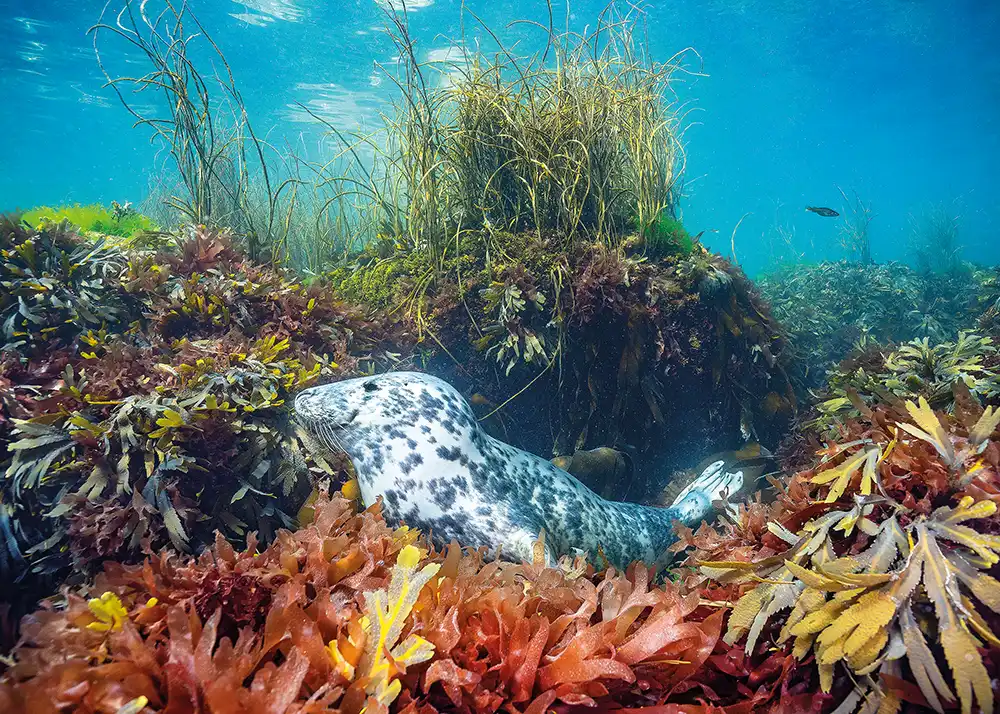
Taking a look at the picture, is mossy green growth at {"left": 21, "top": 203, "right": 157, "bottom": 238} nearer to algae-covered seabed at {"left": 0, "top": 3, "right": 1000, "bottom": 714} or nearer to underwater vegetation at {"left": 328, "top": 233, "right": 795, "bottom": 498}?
algae-covered seabed at {"left": 0, "top": 3, "right": 1000, "bottom": 714}

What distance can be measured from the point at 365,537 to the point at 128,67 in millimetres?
38502

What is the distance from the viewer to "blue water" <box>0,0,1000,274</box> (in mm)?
23406

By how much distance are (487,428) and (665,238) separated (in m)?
2.60

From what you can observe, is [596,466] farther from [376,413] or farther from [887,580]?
[887,580]

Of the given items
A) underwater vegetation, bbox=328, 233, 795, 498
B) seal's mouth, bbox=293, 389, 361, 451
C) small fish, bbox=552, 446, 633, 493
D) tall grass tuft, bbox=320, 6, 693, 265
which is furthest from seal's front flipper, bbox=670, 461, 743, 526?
seal's mouth, bbox=293, 389, 361, 451

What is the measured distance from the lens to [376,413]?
2.98 metres

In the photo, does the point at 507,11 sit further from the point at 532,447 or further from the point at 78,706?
the point at 78,706

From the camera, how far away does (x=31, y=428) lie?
2631mm

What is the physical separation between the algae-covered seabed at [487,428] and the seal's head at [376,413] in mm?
193

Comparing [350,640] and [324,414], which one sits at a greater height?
[324,414]

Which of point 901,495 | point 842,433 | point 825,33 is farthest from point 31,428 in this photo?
point 825,33

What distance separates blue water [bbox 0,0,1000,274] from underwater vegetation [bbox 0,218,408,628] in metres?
4.60

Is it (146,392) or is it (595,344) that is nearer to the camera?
(146,392)

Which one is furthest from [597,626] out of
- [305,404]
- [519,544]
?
[305,404]
